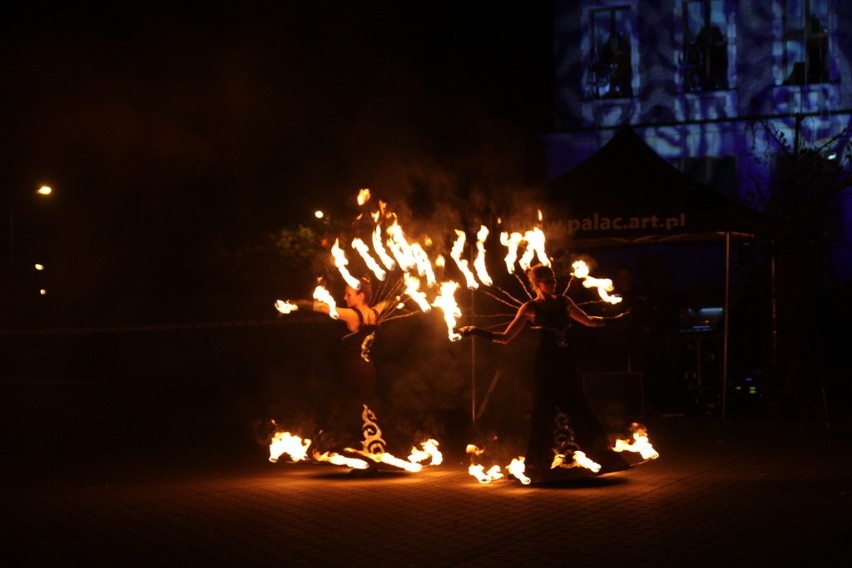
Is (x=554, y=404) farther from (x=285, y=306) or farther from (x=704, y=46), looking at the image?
(x=704, y=46)

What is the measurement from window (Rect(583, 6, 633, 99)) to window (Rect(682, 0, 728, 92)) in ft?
4.95

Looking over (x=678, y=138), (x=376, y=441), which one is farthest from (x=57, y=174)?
(x=376, y=441)

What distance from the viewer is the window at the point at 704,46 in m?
32.9

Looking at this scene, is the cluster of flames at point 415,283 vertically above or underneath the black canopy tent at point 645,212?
underneath

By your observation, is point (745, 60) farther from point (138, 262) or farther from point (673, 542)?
point (673, 542)

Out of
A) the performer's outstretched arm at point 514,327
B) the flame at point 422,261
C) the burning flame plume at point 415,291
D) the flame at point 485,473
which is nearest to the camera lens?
the flame at point 485,473

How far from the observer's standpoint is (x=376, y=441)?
35.8 feet

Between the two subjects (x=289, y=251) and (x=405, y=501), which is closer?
(x=405, y=501)

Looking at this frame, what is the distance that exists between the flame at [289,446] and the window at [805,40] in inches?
963

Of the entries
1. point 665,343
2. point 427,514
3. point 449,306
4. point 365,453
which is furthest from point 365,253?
point 665,343

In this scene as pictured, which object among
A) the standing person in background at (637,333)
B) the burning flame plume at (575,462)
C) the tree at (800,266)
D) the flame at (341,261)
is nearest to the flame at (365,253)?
the flame at (341,261)

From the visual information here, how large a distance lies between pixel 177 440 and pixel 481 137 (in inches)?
674

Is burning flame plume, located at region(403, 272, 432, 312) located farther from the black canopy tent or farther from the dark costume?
the black canopy tent

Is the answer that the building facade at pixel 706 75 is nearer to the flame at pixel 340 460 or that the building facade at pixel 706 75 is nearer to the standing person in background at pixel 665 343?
the standing person in background at pixel 665 343
